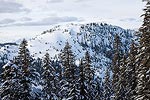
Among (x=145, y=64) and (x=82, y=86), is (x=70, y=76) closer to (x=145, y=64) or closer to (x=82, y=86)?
(x=82, y=86)

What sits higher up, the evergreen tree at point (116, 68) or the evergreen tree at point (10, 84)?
the evergreen tree at point (10, 84)

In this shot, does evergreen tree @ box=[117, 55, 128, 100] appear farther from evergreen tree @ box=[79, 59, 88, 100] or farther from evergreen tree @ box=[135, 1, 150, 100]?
evergreen tree @ box=[135, 1, 150, 100]

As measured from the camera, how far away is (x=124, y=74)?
169ft

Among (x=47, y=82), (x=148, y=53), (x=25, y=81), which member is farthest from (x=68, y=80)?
(x=148, y=53)

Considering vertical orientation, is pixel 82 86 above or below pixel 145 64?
below

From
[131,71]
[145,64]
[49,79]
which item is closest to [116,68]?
[49,79]

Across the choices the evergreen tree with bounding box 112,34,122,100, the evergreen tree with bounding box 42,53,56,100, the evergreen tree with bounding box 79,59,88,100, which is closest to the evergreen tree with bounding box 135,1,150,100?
the evergreen tree with bounding box 79,59,88,100

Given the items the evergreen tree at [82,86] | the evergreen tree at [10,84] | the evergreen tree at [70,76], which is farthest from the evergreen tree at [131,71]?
the evergreen tree at [10,84]

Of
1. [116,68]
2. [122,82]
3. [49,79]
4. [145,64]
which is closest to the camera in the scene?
[145,64]

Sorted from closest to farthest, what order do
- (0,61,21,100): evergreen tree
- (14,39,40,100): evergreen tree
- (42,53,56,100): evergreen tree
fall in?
(0,61,21,100): evergreen tree
(14,39,40,100): evergreen tree
(42,53,56,100): evergreen tree

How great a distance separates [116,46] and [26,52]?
3322 centimetres

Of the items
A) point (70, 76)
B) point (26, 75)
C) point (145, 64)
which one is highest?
point (145, 64)

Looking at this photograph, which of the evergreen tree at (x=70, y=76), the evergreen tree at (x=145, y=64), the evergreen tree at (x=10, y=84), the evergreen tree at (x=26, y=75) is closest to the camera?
the evergreen tree at (x=145, y=64)

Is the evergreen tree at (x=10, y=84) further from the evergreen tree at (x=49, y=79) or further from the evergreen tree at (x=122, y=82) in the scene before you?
the evergreen tree at (x=122, y=82)
